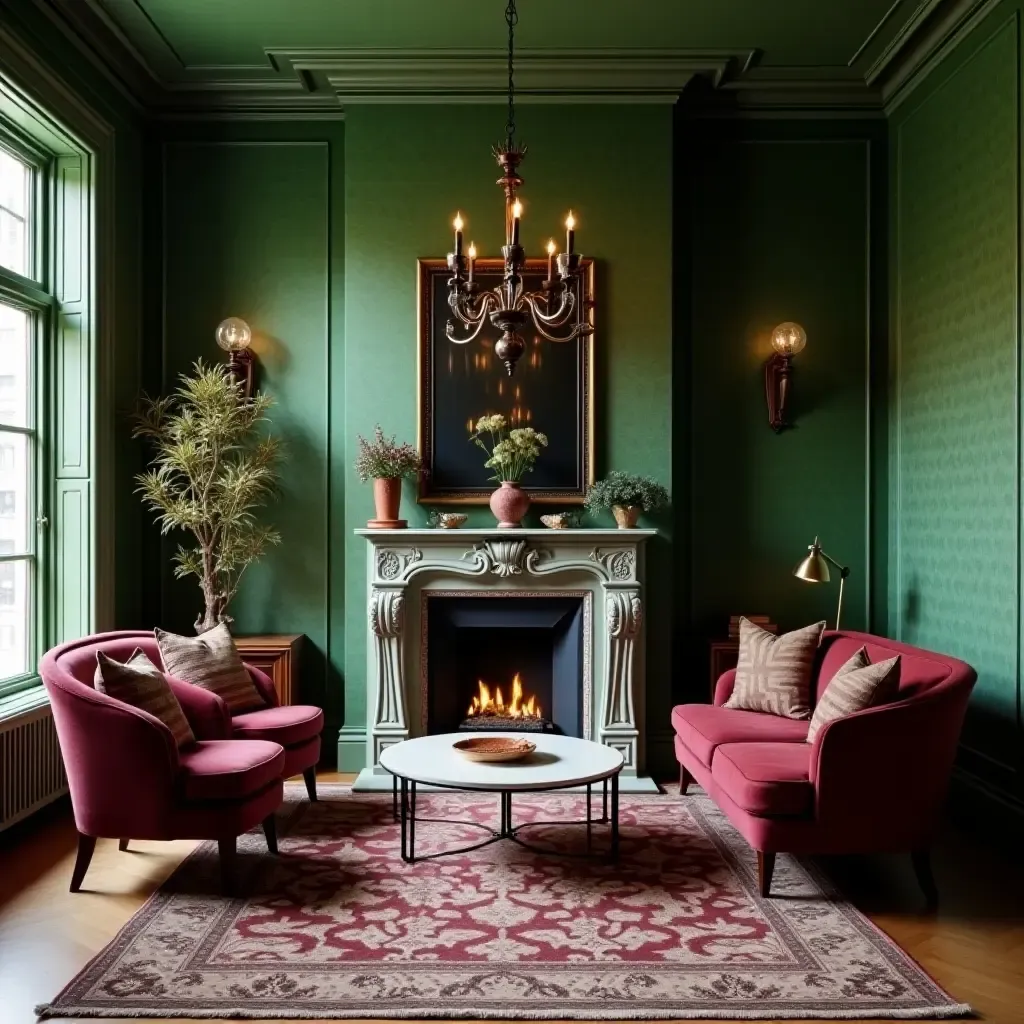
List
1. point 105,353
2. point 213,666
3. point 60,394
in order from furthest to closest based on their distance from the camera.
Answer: point 105,353
point 60,394
point 213,666

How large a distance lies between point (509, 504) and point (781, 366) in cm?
172

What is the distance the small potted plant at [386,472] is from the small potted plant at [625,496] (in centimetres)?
96

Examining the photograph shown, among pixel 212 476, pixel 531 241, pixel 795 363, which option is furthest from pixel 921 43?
pixel 212 476

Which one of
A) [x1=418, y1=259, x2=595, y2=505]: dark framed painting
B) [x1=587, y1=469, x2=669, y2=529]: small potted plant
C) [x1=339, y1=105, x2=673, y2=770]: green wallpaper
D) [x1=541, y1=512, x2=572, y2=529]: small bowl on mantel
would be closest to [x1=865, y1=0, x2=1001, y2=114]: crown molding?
[x1=339, y1=105, x2=673, y2=770]: green wallpaper

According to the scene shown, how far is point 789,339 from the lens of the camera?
17.1ft

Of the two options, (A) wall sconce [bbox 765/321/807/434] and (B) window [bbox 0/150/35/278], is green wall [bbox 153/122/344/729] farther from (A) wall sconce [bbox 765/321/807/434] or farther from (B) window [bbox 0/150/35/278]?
(A) wall sconce [bbox 765/321/807/434]

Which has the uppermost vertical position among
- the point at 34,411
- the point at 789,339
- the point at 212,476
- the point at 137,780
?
the point at 789,339

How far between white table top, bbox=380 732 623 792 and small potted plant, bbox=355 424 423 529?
4.26 ft

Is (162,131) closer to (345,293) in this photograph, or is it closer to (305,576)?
(345,293)

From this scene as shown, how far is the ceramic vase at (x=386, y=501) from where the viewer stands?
4.86 metres

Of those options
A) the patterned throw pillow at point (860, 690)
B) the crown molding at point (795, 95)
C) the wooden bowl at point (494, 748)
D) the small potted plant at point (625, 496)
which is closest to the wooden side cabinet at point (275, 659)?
the wooden bowl at point (494, 748)

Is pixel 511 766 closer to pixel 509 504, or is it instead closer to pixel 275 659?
pixel 509 504

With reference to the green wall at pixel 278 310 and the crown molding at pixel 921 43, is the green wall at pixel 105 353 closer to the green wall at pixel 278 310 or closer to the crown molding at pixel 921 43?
the green wall at pixel 278 310

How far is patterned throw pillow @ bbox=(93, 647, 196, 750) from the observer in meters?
3.37
